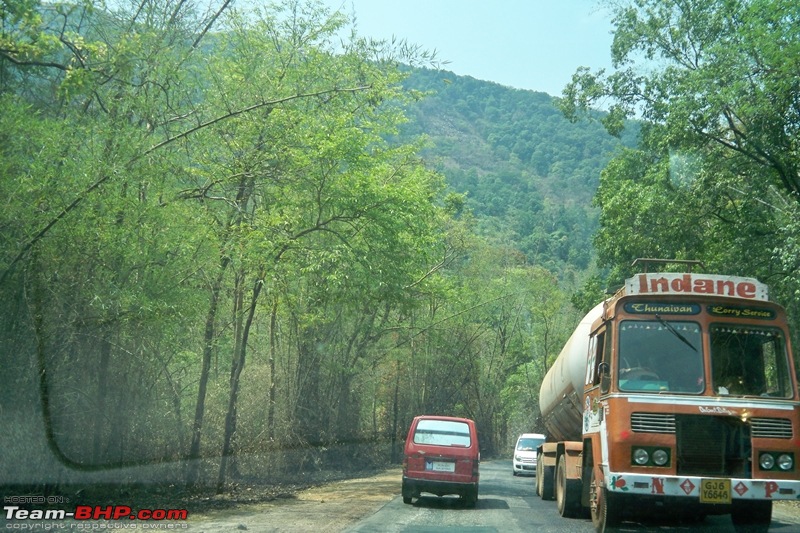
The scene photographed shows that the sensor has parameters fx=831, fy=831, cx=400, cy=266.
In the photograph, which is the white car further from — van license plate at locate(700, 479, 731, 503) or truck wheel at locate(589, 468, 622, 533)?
van license plate at locate(700, 479, 731, 503)

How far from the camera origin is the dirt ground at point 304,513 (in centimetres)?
1239

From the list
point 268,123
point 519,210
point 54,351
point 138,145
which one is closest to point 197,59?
point 268,123

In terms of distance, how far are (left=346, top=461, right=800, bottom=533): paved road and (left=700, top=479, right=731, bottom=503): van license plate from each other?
1.98 metres

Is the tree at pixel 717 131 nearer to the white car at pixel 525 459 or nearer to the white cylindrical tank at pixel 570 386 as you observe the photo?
the white cylindrical tank at pixel 570 386

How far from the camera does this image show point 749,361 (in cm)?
1120

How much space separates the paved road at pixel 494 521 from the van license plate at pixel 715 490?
198cm

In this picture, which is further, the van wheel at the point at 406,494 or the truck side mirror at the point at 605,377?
the van wheel at the point at 406,494

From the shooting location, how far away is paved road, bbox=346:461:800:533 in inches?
497

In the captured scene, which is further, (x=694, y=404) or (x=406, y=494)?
(x=406, y=494)

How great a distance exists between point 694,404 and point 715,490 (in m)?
1.09

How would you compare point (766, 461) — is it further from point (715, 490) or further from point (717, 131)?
point (717, 131)

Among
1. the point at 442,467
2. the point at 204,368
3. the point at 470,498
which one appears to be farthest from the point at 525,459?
the point at 204,368

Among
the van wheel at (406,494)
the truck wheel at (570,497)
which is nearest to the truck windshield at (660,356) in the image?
the truck wheel at (570,497)

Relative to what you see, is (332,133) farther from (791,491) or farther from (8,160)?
(791,491)
